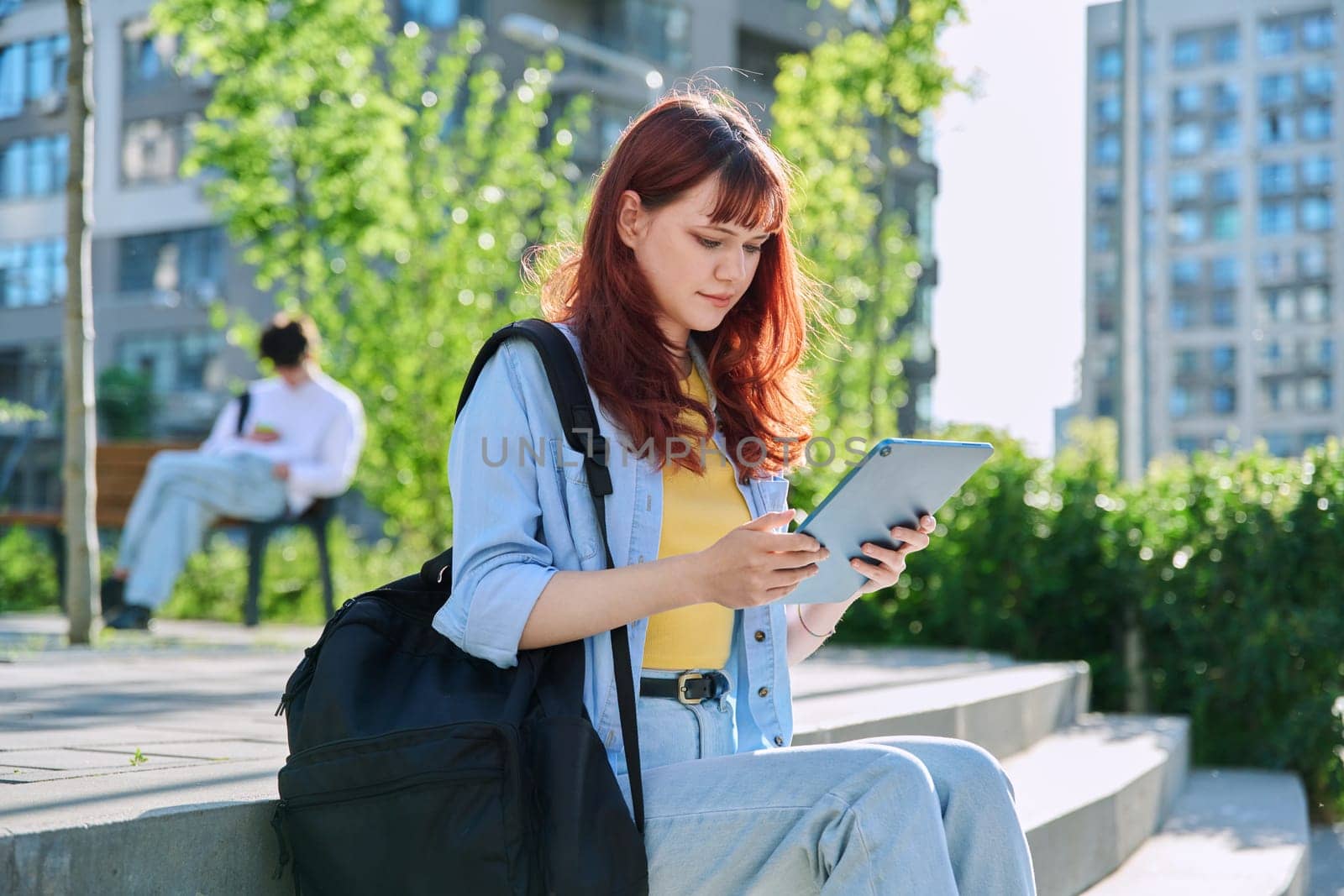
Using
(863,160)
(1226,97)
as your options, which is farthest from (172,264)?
Answer: (1226,97)

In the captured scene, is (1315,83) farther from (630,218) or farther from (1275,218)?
(630,218)

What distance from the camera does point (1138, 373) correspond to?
7.80 m

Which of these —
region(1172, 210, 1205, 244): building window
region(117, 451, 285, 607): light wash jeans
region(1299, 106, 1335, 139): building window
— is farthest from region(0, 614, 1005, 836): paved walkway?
region(1172, 210, 1205, 244): building window

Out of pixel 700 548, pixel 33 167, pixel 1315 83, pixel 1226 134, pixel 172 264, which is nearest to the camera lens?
pixel 700 548

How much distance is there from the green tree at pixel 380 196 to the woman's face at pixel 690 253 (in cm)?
896

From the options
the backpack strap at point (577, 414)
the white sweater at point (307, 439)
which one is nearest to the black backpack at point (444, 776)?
the backpack strap at point (577, 414)

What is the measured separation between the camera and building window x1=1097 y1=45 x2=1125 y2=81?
8156mm

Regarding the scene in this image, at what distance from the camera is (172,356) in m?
38.3

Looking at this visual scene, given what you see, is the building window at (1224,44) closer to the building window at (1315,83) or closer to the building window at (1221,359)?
the building window at (1315,83)

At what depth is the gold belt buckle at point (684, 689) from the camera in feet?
7.38

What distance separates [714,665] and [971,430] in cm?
598

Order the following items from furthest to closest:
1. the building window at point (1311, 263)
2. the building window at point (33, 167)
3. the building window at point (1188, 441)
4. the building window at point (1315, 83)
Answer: the building window at point (1188, 441) → the building window at point (1311, 263) → the building window at point (1315, 83) → the building window at point (33, 167)

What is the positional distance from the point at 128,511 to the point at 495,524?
742 centimetres

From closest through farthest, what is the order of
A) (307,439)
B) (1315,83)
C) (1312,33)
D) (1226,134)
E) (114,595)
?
1. (114,595)
2. (307,439)
3. (1312,33)
4. (1315,83)
5. (1226,134)
